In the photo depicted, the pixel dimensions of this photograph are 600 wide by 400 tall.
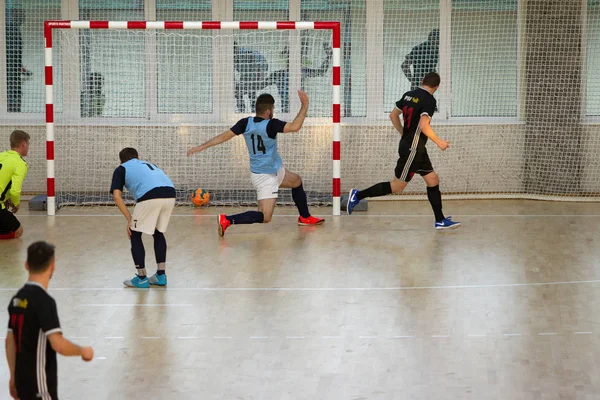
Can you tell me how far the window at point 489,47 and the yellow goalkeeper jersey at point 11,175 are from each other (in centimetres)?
613

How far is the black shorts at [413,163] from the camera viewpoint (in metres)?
9.52

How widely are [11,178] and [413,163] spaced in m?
4.00

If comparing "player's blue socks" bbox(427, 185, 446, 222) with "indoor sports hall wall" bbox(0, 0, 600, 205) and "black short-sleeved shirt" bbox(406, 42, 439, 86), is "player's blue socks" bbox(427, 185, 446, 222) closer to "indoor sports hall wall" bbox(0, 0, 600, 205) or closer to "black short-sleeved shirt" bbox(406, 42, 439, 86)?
"indoor sports hall wall" bbox(0, 0, 600, 205)

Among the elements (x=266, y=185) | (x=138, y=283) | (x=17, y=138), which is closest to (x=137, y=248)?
(x=138, y=283)

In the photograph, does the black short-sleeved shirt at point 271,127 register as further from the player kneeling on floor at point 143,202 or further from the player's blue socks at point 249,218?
the player kneeling on floor at point 143,202

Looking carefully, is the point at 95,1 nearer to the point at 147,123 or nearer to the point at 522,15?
the point at 147,123

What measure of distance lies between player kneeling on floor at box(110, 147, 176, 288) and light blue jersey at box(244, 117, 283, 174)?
7.19 ft

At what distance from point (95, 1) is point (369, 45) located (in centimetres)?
378

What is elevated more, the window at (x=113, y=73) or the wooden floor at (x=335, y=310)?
the window at (x=113, y=73)

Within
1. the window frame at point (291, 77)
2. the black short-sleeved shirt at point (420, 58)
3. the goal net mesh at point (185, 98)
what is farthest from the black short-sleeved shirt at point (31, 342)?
the black short-sleeved shirt at point (420, 58)

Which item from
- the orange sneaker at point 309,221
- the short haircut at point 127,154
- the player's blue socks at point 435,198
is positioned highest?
the short haircut at point 127,154

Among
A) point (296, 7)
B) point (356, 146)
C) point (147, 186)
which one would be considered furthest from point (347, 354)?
point (296, 7)

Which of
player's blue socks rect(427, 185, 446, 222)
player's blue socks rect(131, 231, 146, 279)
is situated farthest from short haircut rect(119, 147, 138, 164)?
player's blue socks rect(427, 185, 446, 222)

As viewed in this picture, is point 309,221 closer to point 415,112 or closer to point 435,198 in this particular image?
point 435,198
